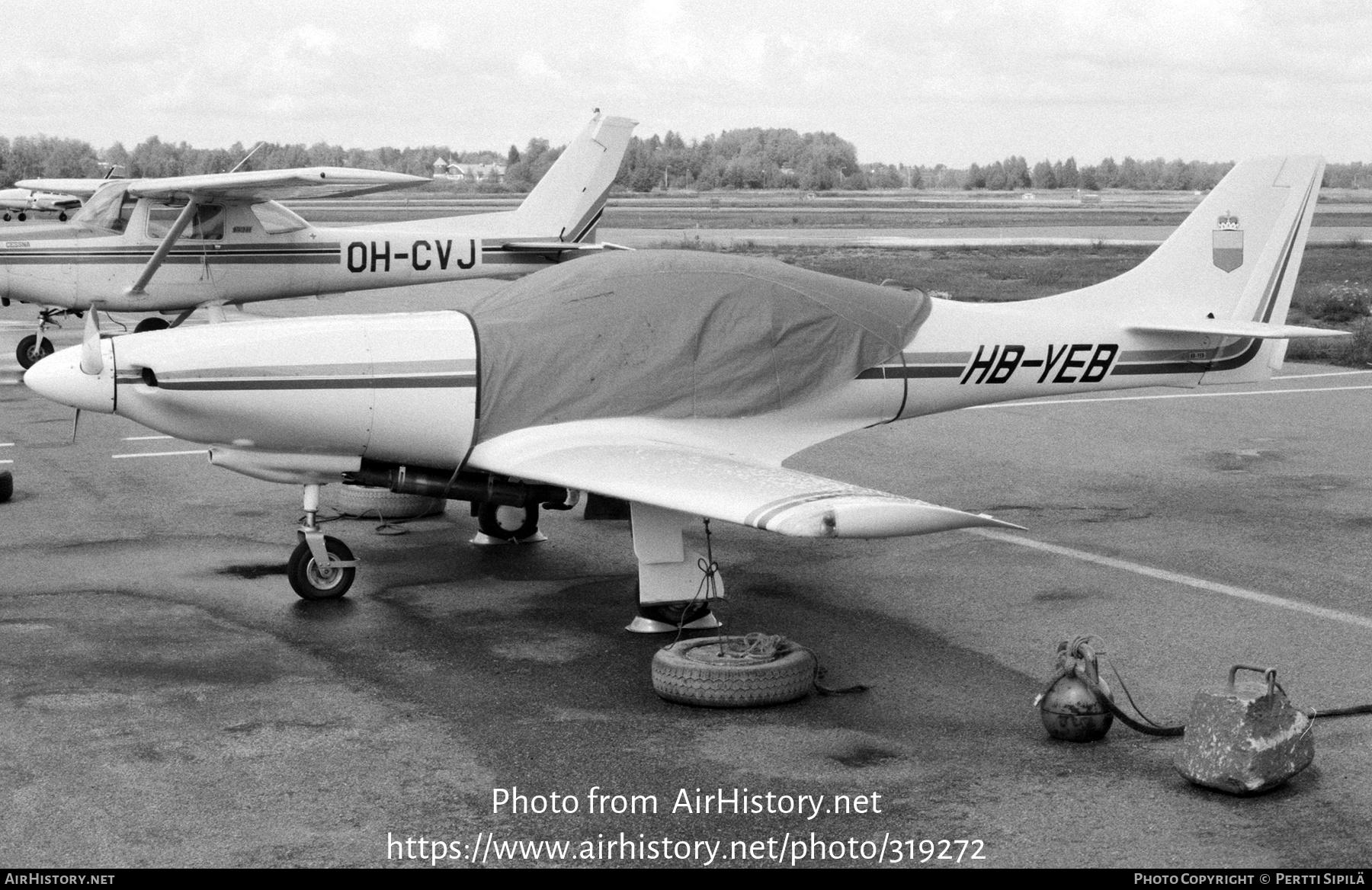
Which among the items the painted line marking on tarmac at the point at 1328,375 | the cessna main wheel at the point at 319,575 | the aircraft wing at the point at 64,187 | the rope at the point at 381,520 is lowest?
the rope at the point at 381,520

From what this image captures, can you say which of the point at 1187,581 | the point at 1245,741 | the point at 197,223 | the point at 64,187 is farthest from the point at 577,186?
the point at 1245,741

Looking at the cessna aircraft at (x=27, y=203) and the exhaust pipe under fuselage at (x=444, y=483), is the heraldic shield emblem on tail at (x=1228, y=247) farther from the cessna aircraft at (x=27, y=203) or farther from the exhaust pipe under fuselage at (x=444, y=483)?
the cessna aircraft at (x=27, y=203)

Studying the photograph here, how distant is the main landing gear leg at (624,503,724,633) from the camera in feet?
26.1

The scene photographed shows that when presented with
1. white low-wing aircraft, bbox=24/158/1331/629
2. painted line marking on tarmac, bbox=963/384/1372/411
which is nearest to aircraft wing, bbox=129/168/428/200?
painted line marking on tarmac, bbox=963/384/1372/411

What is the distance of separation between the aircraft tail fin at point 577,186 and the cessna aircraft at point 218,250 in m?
0.66

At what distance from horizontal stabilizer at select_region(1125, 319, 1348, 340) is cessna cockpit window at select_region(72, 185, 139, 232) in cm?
1385

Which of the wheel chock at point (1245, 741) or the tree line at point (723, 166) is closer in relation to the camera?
the wheel chock at point (1245, 741)

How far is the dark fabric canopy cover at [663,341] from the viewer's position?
8375mm

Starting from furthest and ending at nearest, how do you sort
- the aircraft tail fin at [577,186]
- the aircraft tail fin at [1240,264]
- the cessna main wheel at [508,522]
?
the aircraft tail fin at [577,186], the aircraft tail fin at [1240,264], the cessna main wheel at [508,522]

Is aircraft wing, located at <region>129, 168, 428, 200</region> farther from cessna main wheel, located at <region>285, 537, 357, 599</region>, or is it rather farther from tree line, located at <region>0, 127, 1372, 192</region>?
tree line, located at <region>0, 127, 1372, 192</region>

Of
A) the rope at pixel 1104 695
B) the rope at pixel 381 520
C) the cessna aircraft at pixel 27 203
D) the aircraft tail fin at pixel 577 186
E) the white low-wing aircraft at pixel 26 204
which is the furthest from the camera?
the cessna aircraft at pixel 27 203

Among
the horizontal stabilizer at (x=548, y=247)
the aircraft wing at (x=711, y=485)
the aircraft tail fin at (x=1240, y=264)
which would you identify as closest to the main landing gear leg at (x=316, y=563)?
the aircraft wing at (x=711, y=485)

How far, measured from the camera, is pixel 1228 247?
11.2 meters

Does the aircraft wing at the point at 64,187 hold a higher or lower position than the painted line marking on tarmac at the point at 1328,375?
higher
